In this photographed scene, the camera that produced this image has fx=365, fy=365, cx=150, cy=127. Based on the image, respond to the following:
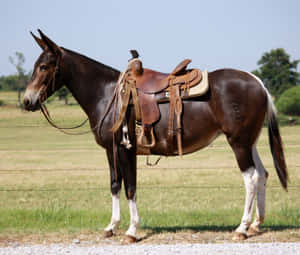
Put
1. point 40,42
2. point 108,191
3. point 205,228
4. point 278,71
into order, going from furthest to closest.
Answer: point 278,71
point 108,191
point 205,228
point 40,42

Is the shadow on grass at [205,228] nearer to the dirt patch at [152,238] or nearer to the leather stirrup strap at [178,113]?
the dirt patch at [152,238]

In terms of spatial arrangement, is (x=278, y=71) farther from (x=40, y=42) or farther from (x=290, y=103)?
(x=40, y=42)

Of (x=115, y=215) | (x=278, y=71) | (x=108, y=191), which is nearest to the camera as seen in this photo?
(x=115, y=215)

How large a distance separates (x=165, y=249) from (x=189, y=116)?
66.0 inches

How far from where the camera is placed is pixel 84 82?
4.98 metres

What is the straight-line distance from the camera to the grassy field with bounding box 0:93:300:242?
5594 mm

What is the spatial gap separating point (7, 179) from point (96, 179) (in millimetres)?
1875

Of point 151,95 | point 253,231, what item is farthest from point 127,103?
point 253,231

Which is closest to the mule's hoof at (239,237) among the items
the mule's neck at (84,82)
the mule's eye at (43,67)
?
the mule's neck at (84,82)

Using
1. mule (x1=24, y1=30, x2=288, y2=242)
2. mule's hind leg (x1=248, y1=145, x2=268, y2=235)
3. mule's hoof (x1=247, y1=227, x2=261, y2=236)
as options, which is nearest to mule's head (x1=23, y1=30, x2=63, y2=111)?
mule (x1=24, y1=30, x2=288, y2=242)

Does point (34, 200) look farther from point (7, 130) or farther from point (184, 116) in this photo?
point (184, 116)

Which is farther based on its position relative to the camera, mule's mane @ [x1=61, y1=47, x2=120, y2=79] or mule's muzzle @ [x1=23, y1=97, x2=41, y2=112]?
mule's mane @ [x1=61, y1=47, x2=120, y2=79]

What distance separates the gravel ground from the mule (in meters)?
0.45

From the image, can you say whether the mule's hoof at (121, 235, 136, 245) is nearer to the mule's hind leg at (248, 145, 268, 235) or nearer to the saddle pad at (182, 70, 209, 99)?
the mule's hind leg at (248, 145, 268, 235)
